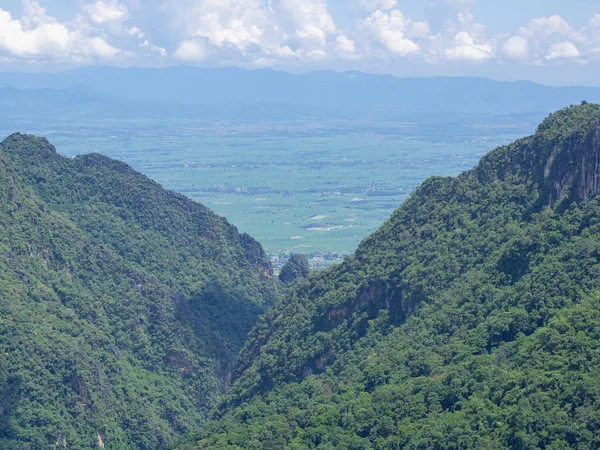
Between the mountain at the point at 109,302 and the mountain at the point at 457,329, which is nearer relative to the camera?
the mountain at the point at 457,329

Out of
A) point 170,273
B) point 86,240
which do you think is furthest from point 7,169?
point 170,273

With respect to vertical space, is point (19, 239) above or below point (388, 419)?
above

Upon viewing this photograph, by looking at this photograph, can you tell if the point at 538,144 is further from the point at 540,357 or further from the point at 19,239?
the point at 19,239

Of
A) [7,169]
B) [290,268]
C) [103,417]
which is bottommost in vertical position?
[103,417]

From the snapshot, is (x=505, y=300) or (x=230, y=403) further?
(x=230, y=403)
